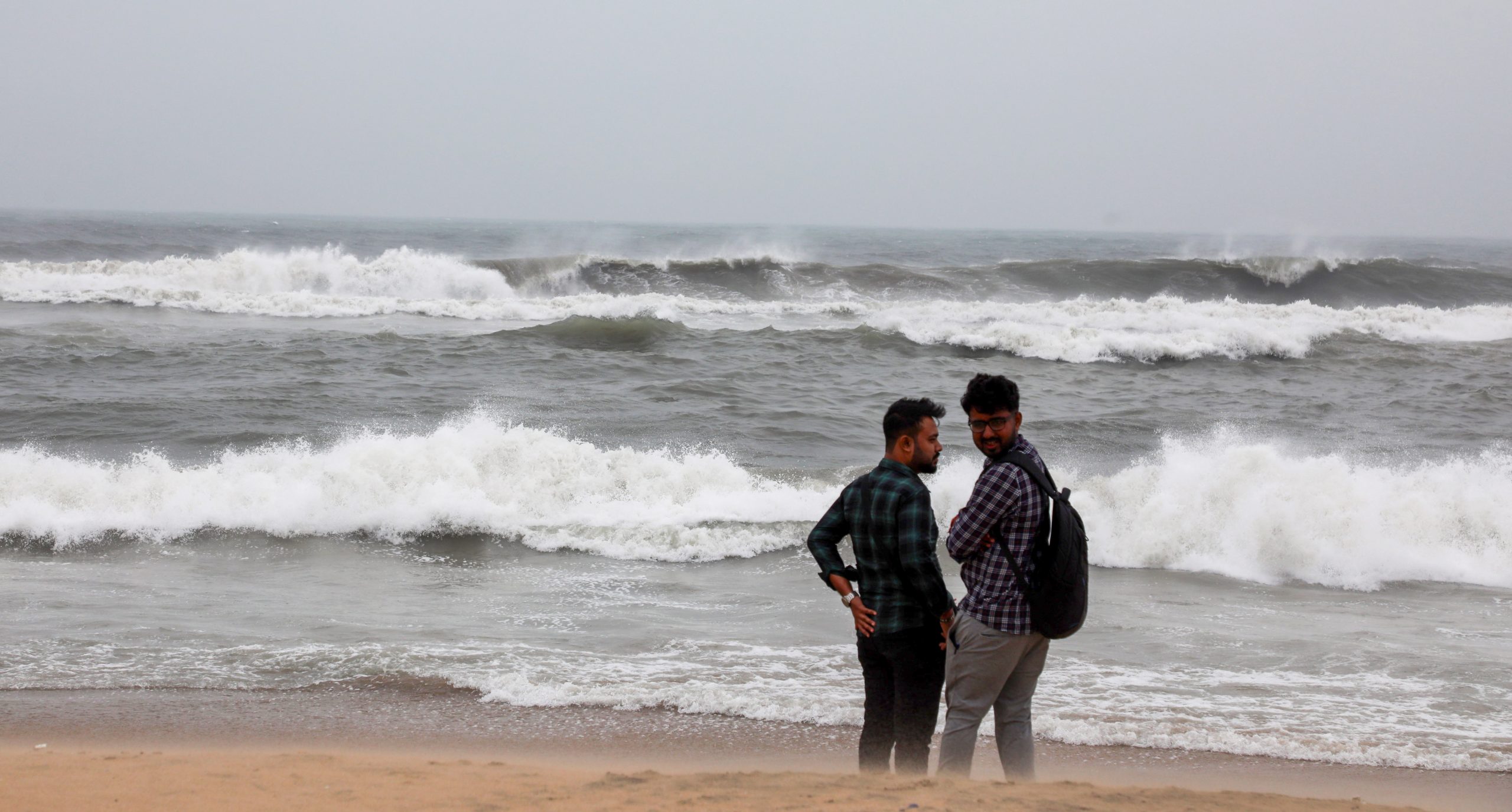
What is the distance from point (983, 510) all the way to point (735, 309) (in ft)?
71.0

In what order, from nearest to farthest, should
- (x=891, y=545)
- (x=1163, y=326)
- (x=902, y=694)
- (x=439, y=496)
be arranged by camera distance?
(x=891, y=545) → (x=902, y=694) → (x=439, y=496) → (x=1163, y=326)

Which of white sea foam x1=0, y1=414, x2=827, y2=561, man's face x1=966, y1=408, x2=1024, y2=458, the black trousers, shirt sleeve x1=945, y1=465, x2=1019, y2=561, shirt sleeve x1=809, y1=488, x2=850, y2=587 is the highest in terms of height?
man's face x1=966, y1=408, x2=1024, y2=458

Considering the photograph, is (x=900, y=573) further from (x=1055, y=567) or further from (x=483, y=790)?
(x=483, y=790)

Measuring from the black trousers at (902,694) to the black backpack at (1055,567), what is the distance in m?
0.38

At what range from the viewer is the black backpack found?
3.21 meters

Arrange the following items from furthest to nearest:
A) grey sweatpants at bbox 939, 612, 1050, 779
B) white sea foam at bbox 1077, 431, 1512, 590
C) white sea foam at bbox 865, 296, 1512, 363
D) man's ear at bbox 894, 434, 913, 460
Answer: white sea foam at bbox 865, 296, 1512, 363
white sea foam at bbox 1077, 431, 1512, 590
man's ear at bbox 894, 434, 913, 460
grey sweatpants at bbox 939, 612, 1050, 779

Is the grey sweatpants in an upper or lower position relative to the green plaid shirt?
lower

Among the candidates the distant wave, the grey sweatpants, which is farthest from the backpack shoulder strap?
the distant wave

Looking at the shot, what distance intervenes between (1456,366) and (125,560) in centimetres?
1939

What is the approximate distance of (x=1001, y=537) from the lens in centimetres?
329

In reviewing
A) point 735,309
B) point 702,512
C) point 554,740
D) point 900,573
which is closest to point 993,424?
point 900,573

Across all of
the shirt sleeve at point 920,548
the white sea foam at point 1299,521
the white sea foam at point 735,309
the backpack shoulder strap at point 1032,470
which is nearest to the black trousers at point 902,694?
the shirt sleeve at point 920,548

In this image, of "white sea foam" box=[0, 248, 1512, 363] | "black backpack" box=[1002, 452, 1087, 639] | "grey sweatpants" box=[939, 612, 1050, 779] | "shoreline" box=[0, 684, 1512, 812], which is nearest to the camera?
"black backpack" box=[1002, 452, 1087, 639]

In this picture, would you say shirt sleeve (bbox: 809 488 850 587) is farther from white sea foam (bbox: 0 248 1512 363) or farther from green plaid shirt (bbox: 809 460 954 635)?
white sea foam (bbox: 0 248 1512 363)
